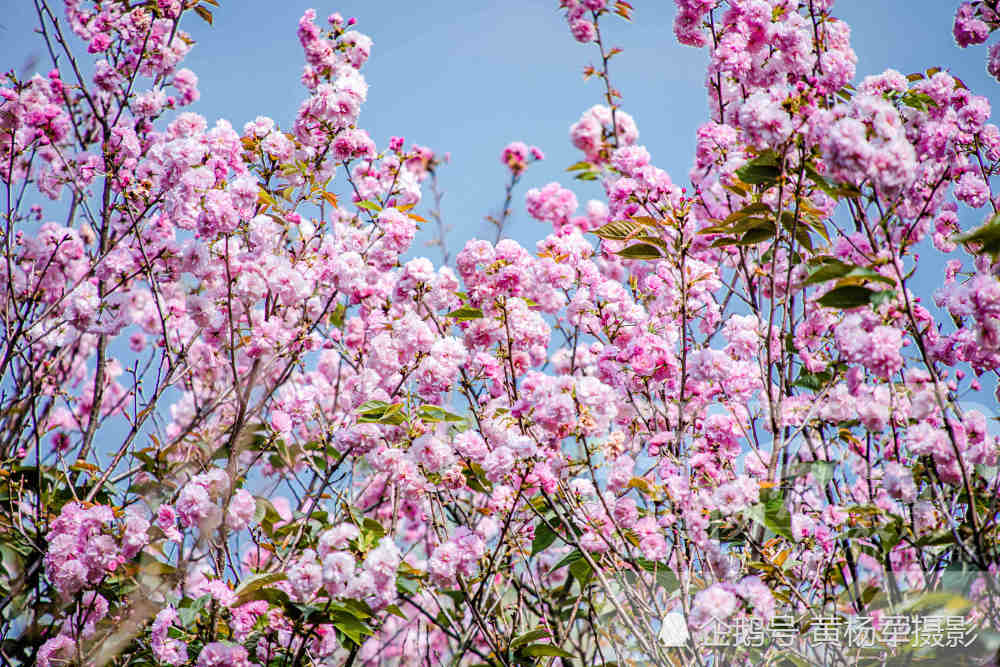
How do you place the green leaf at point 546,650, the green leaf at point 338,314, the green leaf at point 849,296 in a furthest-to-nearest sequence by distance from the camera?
the green leaf at point 338,314, the green leaf at point 546,650, the green leaf at point 849,296

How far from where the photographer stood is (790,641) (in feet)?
7.61

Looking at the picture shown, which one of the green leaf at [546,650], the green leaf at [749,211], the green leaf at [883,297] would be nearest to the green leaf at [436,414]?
the green leaf at [546,650]

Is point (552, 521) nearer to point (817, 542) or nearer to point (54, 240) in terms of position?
point (817, 542)

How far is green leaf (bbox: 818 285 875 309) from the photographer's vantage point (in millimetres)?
1871

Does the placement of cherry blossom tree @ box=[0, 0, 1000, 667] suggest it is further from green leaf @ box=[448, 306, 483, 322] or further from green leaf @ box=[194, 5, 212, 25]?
green leaf @ box=[194, 5, 212, 25]

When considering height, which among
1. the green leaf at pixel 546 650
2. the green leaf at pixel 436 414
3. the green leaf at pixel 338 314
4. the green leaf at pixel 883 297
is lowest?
the green leaf at pixel 546 650

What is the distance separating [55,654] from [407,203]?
2.50 metres

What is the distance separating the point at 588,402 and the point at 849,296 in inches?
35.8

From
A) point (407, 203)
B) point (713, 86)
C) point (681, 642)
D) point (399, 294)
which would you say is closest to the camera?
point (681, 642)

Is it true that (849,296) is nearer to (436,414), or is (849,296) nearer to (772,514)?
(772,514)

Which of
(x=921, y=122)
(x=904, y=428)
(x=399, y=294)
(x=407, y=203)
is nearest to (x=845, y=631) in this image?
(x=904, y=428)

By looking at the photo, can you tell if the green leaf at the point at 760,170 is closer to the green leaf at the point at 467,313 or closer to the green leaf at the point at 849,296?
the green leaf at the point at 849,296

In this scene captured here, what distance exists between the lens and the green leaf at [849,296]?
1.87 metres

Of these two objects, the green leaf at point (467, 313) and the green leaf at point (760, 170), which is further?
the green leaf at point (467, 313)
